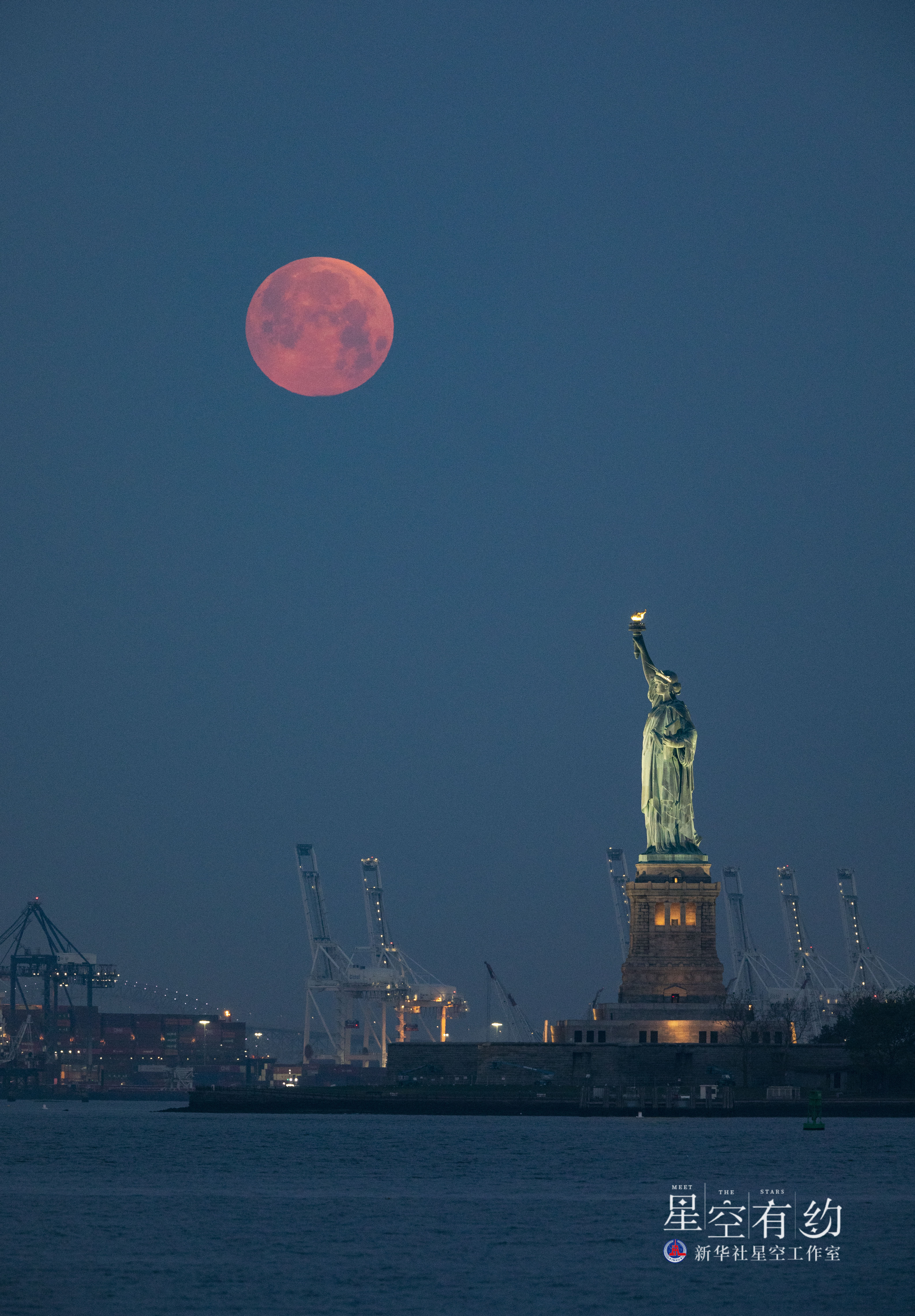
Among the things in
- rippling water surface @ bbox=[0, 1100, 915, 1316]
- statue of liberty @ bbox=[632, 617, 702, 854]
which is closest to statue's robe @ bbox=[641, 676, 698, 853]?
statue of liberty @ bbox=[632, 617, 702, 854]

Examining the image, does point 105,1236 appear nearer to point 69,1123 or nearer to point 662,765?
point 662,765

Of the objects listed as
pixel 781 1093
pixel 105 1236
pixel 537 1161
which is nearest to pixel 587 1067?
pixel 781 1093

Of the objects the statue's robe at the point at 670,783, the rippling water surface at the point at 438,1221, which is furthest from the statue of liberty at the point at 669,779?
the rippling water surface at the point at 438,1221

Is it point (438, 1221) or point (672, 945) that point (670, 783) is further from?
point (438, 1221)

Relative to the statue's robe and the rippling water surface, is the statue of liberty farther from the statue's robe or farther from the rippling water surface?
the rippling water surface

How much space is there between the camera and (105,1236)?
68188 mm

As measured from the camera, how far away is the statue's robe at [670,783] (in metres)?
131

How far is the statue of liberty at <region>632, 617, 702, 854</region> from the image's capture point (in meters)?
131

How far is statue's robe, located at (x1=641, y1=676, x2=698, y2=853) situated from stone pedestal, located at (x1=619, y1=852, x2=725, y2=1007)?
2557 millimetres

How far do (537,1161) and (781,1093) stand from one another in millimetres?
30931

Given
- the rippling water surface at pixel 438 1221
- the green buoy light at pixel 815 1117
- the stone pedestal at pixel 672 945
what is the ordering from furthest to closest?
the stone pedestal at pixel 672 945
the green buoy light at pixel 815 1117
the rippling water surface at pixel 438 1221

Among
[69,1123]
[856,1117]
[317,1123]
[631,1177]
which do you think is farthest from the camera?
[69,1123]

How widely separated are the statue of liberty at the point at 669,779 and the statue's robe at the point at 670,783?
0.02 m

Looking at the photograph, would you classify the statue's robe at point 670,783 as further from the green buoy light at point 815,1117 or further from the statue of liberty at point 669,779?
the green buoy light at point 815,1117
